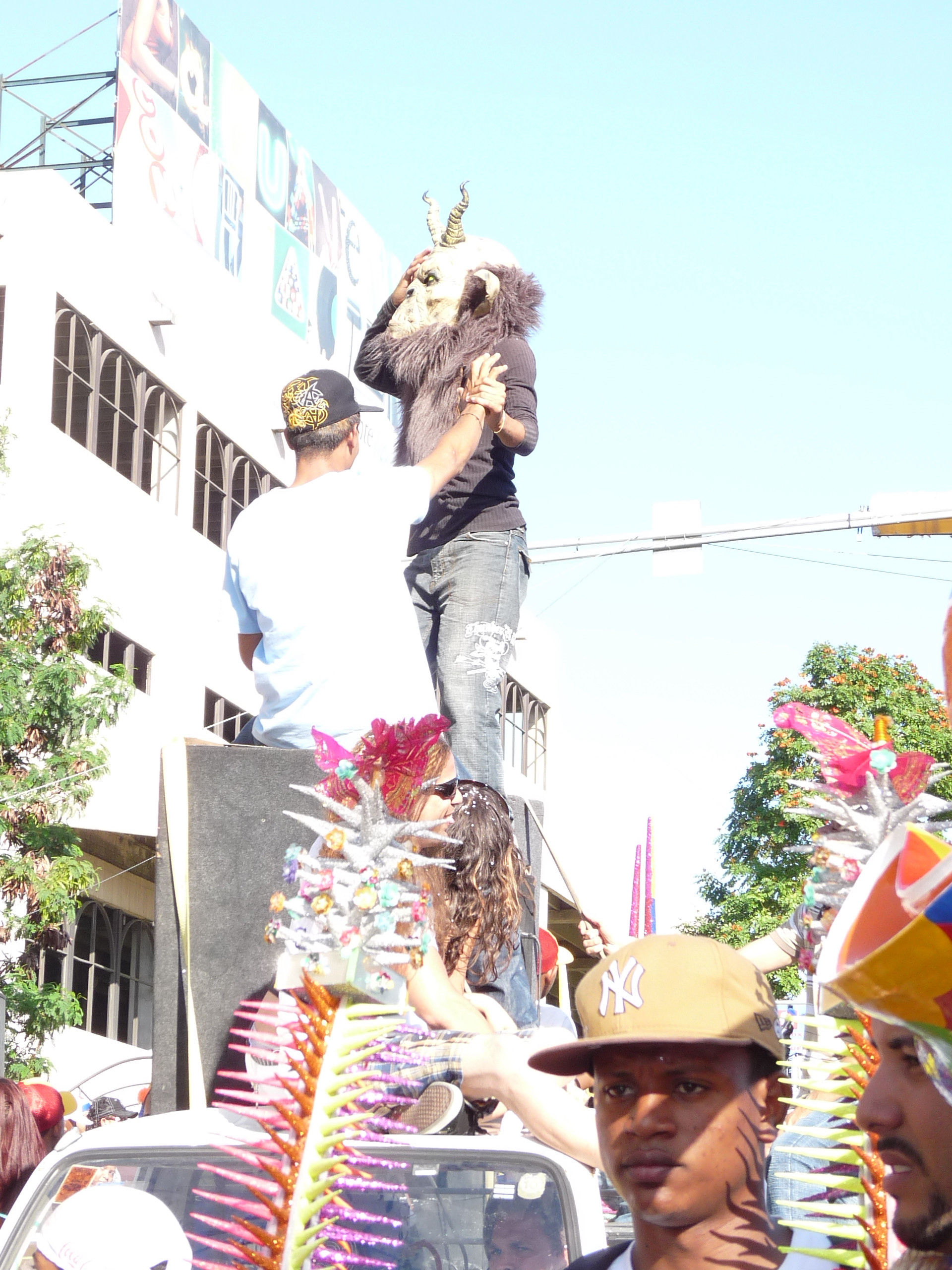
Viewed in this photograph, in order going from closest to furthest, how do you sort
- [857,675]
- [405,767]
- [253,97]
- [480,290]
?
[405,767] → [480,290] → [857,675] → [253,97]

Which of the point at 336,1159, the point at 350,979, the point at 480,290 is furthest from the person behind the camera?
the point at 480,290

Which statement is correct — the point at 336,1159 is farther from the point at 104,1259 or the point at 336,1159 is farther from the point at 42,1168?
the point at 42,1168

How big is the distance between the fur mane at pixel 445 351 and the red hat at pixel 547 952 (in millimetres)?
1474

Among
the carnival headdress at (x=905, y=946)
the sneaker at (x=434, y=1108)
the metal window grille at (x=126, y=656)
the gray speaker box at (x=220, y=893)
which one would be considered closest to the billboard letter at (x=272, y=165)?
the metal window grille at (x=126, y=656)

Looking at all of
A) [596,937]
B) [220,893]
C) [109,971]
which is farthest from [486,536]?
[109,971]

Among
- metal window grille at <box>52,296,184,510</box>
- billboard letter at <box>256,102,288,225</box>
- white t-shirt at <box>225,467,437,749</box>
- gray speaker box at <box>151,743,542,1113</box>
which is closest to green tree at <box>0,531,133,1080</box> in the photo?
metal window grille at <box>52,296,184,510</box>

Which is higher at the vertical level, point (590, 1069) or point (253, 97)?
point (253, 97)

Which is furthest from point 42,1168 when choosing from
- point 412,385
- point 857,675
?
point 857,675

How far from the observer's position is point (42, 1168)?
9.73ft

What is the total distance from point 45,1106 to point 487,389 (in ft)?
8.07

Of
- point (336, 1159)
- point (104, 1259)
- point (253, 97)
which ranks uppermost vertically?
point (253, 97)

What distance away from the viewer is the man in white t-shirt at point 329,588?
12.3 ft

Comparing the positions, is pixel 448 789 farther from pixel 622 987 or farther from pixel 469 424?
pixel 622 987

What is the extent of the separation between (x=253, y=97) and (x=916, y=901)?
24.2 m
